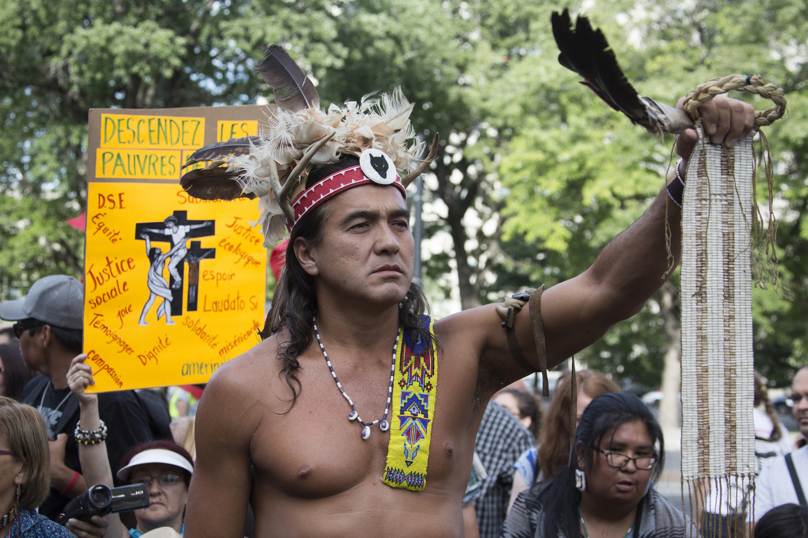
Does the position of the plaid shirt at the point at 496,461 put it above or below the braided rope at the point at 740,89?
below

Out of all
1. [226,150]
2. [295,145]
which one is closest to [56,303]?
[226,150]

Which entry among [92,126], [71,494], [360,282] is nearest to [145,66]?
[92,126]

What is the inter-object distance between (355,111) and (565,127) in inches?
585

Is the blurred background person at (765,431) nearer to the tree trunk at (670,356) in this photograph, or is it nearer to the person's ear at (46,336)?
the person's ear at (46,336)

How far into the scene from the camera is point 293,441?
2041 mm

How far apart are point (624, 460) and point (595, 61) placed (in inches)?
77.2

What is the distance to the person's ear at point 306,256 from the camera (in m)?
2.34

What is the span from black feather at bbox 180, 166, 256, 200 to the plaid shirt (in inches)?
85.4

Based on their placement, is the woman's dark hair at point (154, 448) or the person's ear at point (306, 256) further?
the woman's dark hair at point (154, 448)

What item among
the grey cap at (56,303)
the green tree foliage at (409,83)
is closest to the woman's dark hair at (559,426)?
the grey cap at (56,303)

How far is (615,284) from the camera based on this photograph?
6.70 ft

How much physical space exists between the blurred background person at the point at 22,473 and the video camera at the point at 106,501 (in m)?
0.10

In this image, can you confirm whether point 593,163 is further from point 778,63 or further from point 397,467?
point 397,467

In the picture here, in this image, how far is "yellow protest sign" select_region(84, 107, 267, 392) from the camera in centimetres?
344
